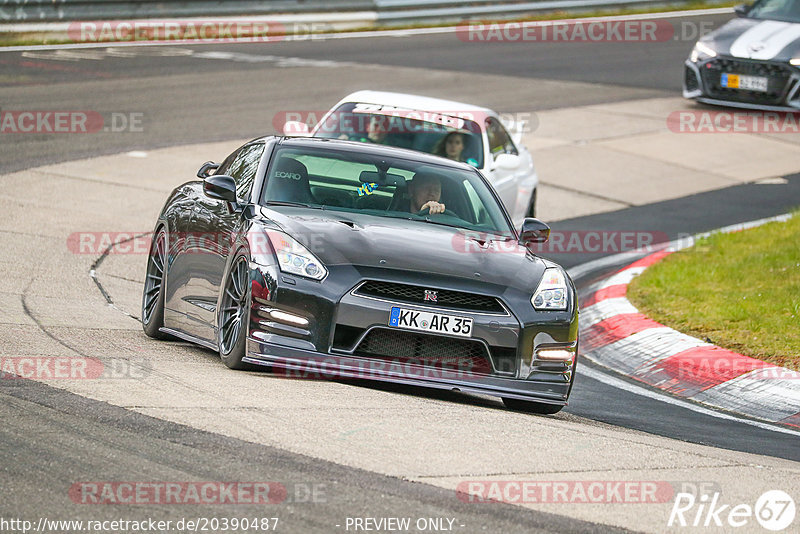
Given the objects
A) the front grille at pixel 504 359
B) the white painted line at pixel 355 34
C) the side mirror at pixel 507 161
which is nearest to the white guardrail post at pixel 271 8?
the white painted line at pixel 355 34

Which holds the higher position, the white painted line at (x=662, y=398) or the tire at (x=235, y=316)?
the tire at (x=235, y=316)

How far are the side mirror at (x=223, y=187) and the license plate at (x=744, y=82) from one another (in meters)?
13.7

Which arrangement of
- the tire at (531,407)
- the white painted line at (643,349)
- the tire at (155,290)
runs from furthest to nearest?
the white painted line at (643,349)
the tire at (155,290)
the tire at (531,407)

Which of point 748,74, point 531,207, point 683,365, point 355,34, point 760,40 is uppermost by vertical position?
point 760,40

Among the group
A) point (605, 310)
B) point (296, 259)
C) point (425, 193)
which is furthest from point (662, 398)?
point (296, 259)

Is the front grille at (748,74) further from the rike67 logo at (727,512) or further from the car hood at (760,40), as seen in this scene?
the rike67 logo at (727,512)

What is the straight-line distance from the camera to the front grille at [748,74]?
65.4ft

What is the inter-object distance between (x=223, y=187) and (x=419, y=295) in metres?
1.65

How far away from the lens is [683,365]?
9.38 metres

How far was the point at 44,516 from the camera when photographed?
457cm

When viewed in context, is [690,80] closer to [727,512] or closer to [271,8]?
[271,8]

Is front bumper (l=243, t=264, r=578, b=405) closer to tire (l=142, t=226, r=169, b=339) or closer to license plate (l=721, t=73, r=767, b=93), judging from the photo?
tire (l=142, t=226, r=169, b=339)

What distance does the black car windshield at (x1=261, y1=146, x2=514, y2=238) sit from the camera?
8.26 metres

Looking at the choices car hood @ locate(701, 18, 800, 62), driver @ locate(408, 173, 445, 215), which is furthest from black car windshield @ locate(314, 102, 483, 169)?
car hood @ locate(701, 18, 800, 62)
